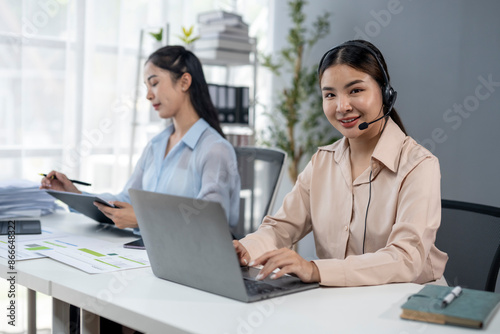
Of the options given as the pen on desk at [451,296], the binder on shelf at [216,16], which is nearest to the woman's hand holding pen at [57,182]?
the pen on desk at [451,296]

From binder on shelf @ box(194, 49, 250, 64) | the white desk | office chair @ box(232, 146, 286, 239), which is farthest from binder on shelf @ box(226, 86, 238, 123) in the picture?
the white desk

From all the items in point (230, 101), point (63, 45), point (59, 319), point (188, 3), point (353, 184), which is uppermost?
point (188, 3)

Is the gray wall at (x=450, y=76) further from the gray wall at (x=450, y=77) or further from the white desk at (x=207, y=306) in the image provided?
the white desk at (x=207, y=306)

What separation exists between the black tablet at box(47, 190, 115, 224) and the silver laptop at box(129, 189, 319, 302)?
58 cm

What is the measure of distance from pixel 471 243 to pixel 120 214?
109 centimetres

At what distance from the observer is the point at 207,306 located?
41.0 inches

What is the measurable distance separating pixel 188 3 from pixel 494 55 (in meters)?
2.10

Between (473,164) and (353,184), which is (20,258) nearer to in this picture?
(353,184)

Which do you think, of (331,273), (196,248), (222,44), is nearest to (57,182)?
(196,248)

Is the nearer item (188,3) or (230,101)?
(230,101)

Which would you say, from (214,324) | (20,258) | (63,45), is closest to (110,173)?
(63,45)

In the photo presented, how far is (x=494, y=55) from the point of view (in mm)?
3031

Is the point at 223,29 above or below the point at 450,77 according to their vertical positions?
above

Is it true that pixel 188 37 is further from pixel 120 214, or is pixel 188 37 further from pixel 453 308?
pixel 453 308
